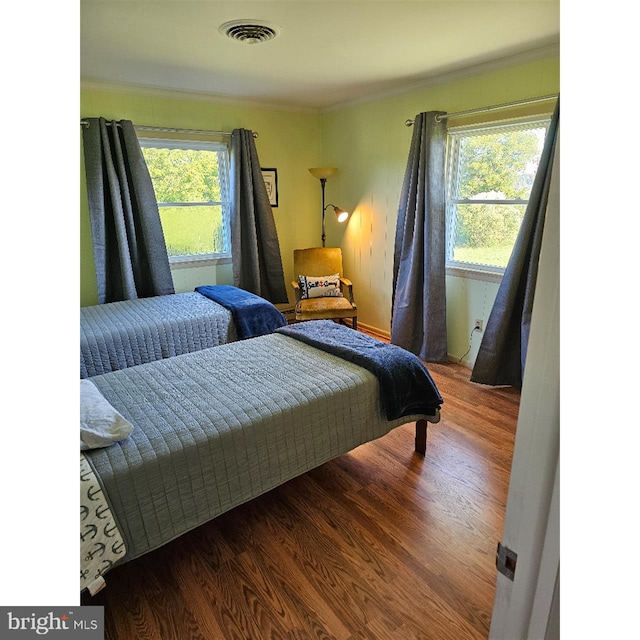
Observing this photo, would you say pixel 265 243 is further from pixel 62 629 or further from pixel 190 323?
pixel 62 629

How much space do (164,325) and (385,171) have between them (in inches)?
96.7

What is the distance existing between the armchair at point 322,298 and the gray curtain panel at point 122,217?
4.04 ft

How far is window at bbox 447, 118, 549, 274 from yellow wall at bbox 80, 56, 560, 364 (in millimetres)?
196

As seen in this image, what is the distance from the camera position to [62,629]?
47 centimetres

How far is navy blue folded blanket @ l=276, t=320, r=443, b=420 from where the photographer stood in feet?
7.25

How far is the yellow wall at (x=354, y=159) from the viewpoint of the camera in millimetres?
3434

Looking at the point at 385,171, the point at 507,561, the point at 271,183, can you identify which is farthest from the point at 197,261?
the point at 507,561

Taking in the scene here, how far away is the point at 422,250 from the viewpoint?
3.71 meters

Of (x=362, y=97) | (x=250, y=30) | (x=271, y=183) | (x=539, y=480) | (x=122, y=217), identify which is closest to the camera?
(x=539, y=480)

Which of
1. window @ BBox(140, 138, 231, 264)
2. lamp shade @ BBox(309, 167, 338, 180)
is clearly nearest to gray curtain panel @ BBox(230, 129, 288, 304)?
window @ BBox(140, 138, 231, 264)

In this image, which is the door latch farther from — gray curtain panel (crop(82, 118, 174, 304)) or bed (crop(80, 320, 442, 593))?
gray curtain panel (crop(82, 118, 174, 304))

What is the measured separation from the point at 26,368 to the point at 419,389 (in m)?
2.12

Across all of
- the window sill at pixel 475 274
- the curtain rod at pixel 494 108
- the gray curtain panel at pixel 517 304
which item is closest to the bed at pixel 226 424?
the gray curtain panel at pixel 517 304

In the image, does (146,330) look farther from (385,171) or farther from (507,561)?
(507,561)
